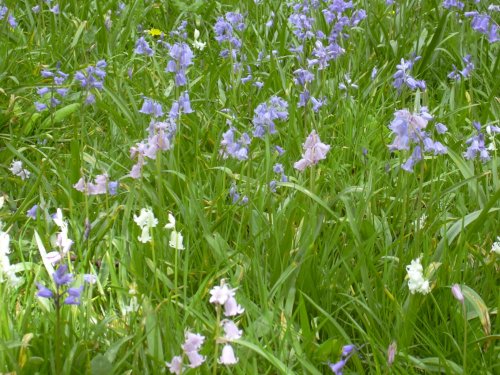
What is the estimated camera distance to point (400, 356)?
2098 millimetres

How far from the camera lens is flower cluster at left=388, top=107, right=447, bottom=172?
2.29 m

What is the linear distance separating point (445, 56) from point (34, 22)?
2.27 meters

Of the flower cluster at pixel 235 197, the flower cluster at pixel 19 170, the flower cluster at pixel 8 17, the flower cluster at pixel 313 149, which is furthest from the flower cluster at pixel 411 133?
the flower cluster at pixel 8 17

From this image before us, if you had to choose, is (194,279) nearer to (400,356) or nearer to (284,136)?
(400,356)

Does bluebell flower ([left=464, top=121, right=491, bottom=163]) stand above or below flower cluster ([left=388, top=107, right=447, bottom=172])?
below

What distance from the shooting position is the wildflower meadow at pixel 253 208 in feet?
6.79

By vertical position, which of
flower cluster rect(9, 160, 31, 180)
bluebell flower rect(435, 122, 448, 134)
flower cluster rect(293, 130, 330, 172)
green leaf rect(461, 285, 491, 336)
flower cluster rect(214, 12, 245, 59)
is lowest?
flower cluster rect(9, 160, 31, 180)

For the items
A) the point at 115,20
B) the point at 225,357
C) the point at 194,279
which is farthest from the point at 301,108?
the point at 225,357

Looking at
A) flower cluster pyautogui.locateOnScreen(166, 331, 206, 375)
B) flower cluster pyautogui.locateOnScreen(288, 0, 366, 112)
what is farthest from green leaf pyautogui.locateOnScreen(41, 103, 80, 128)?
flower cluster pyautogui.locateOnScreen(166, 331, 206, 375)

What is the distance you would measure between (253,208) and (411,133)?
599mm

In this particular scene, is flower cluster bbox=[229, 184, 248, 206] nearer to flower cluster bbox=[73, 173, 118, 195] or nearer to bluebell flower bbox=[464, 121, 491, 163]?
flower cluster bbox=[73, 173, 118, 195]

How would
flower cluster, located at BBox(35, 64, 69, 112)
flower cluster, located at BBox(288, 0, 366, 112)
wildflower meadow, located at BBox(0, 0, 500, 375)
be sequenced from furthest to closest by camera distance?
1. flower cluster, located at BBox(288, 0, 366, 112)
2. flower cluster, located at BBox(35, 64, 69, 112)
3. wildflower meadow, located at BBox(0, 0, 500, 375)

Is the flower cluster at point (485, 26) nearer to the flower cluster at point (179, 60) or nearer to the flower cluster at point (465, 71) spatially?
the flower cluster at point (465, 71)

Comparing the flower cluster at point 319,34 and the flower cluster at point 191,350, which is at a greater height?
the flower cluster at point 191,350
